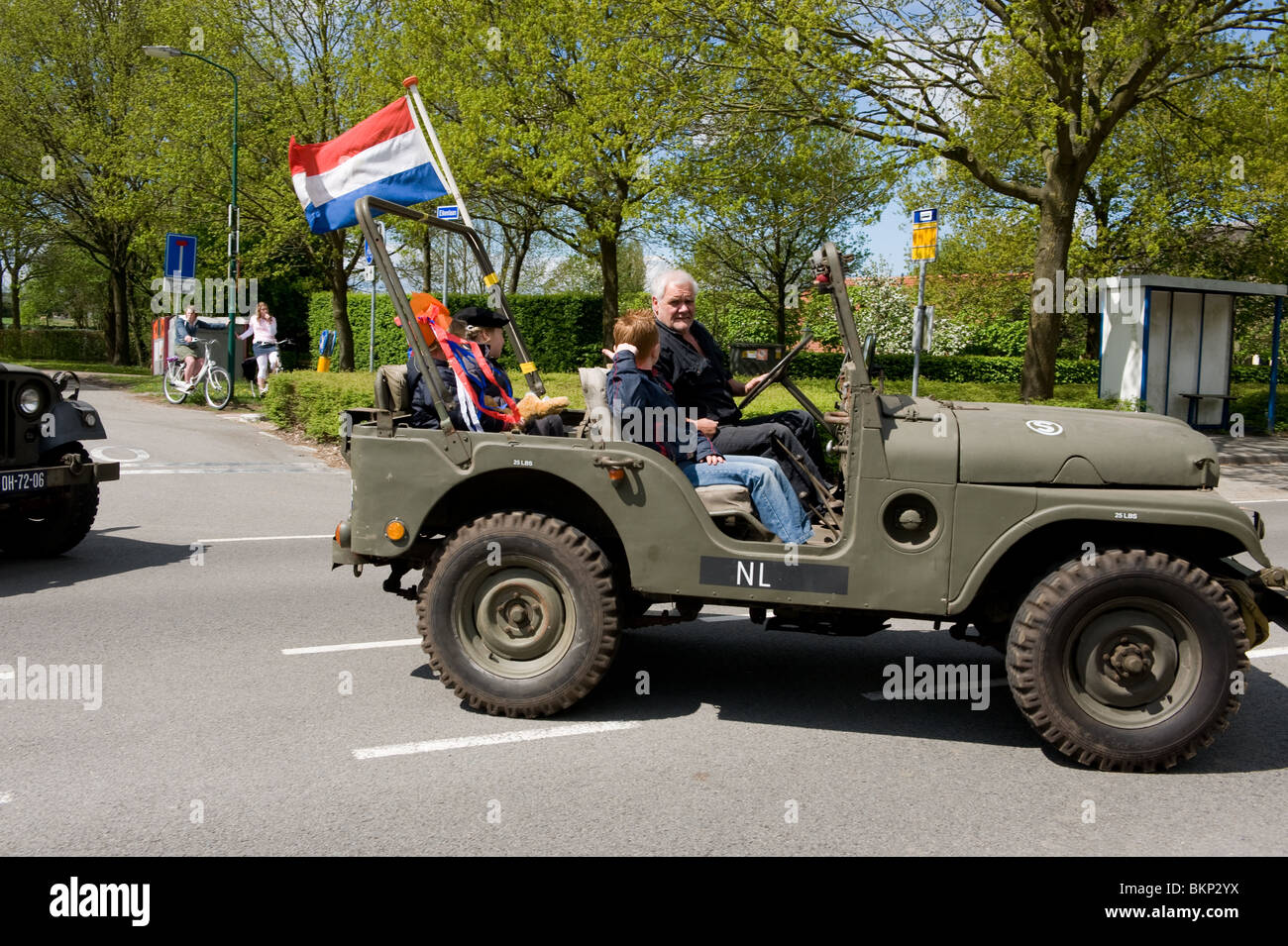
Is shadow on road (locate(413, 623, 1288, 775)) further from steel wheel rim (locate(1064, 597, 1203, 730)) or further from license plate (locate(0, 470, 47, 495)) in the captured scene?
license plate (locate(0, 470, 47, 495))

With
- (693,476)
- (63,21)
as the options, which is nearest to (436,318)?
(693,476)

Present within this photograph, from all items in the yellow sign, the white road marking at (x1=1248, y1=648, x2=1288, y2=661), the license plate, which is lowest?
the white road marking at (x1=1248, y1=648, x2=1288, y2=661)

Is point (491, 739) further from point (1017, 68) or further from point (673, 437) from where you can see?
Answer: point (1017, 68)

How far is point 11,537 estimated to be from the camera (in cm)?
820

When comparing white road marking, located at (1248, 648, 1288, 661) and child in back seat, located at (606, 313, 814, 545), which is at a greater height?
child in back seat, located at (606, 313, 814, 545)

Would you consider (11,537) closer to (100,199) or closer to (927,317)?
(927,317)

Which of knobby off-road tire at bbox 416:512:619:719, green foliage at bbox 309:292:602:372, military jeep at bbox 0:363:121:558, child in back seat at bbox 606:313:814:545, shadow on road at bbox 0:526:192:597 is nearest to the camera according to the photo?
knobby off-road tire at bbox 416:512:619:719

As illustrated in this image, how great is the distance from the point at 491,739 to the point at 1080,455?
8.56 ft

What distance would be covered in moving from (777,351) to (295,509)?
263 inches

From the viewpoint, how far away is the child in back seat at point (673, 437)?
15.4 ft

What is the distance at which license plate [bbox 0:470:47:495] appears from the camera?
7.36m

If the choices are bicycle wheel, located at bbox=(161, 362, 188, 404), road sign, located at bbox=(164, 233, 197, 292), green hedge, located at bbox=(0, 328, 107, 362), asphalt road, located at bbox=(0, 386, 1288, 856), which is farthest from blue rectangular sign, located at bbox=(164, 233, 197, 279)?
green hedge, located at bbox=(0, 328, 107, 362)

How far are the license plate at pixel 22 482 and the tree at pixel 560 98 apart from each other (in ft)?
41.5

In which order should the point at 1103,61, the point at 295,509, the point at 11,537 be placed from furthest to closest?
the point at 1103,61 < the point at 295,509 < the point at 11,537
